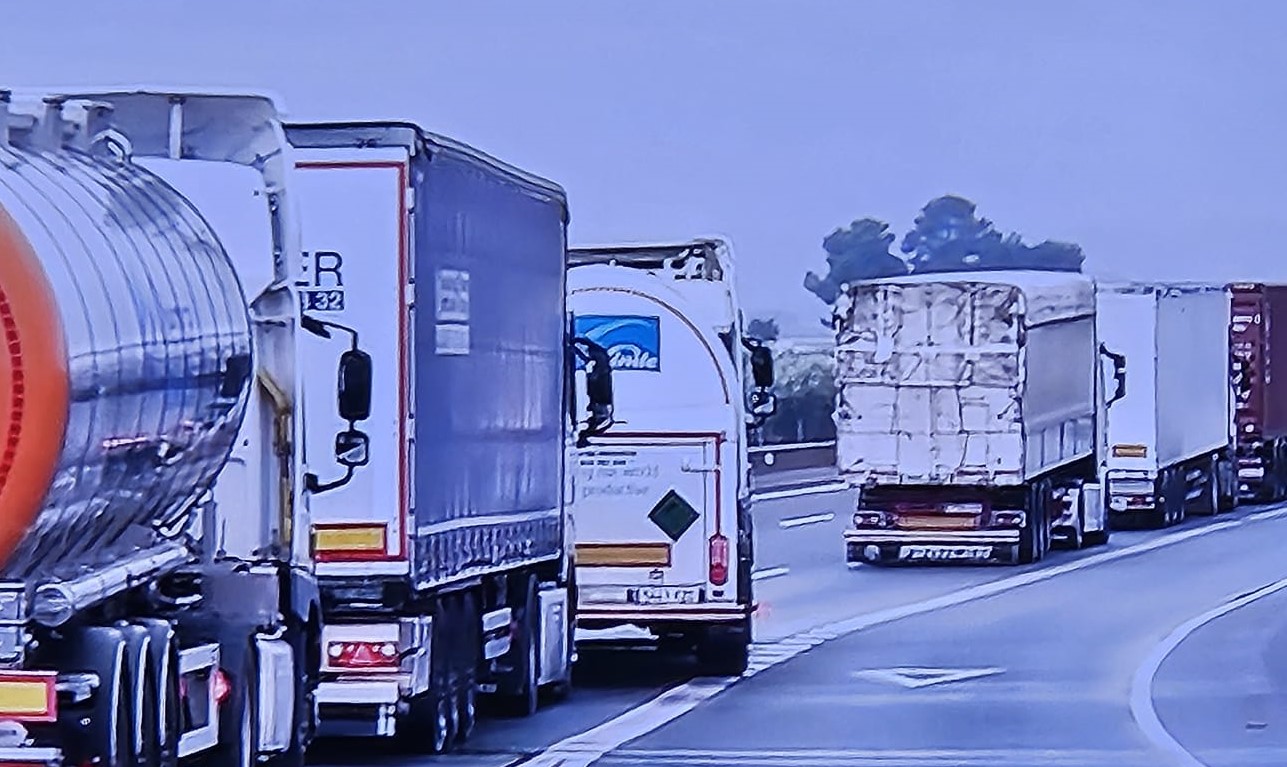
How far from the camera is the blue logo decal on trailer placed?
2134cm

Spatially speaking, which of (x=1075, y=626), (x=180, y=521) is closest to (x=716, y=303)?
(x=1075, y=626)

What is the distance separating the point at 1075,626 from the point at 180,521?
1433cm

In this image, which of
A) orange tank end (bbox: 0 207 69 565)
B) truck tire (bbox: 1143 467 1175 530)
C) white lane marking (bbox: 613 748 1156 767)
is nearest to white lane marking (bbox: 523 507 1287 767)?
white lane marking (bbox: 613 748 1156 767)

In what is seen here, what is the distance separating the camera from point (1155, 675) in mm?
22125

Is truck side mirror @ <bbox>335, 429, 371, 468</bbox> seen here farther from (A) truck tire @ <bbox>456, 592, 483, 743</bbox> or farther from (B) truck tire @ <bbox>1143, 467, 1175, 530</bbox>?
(B) truck tire @ <bbox>1143, 467, 1175, 530</bbox>

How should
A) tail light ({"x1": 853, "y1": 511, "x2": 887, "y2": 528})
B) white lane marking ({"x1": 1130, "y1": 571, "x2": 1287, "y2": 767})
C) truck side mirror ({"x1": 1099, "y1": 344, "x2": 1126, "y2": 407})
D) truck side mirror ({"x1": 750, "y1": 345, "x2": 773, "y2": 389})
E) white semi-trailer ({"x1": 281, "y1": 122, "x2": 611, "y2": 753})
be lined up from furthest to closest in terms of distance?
truck side mirror ({"x1": 1099, "y1": 344, "x2": 1126, "y2": 407})
tail light ({"x1": 853, "y1": 511, "x2": 887, "y2": 528})
truck side mirror ({"x1": 750, "y1": 345, "x2": 773, "y2": 389})
white lane marking ({"x1": 1130, "y1": 571, "x2": 1287, "y2": 767})
white semi-trailer ({"x1": 281, "y1": 122, "x2": 611, "y2": 753})

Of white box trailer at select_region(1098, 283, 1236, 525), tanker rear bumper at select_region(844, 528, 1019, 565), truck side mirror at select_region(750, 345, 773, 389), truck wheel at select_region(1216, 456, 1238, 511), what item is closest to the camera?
truck side mirror at select_region(750, 345, 773, 389)

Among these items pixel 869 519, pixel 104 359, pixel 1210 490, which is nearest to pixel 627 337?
pixel 104 359

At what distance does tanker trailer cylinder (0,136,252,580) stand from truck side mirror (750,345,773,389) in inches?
348

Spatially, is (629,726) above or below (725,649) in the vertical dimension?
below

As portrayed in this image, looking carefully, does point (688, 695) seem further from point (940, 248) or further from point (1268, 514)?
point (940, 248)

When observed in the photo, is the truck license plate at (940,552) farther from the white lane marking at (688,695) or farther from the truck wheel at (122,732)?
the truck wheel at (122,732)

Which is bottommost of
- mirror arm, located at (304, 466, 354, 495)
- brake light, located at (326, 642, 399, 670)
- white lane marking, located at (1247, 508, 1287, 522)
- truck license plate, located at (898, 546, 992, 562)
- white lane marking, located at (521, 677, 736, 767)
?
white lane marking, located at (1247, 508, 1287, 522)

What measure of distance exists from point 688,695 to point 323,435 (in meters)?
5.88
